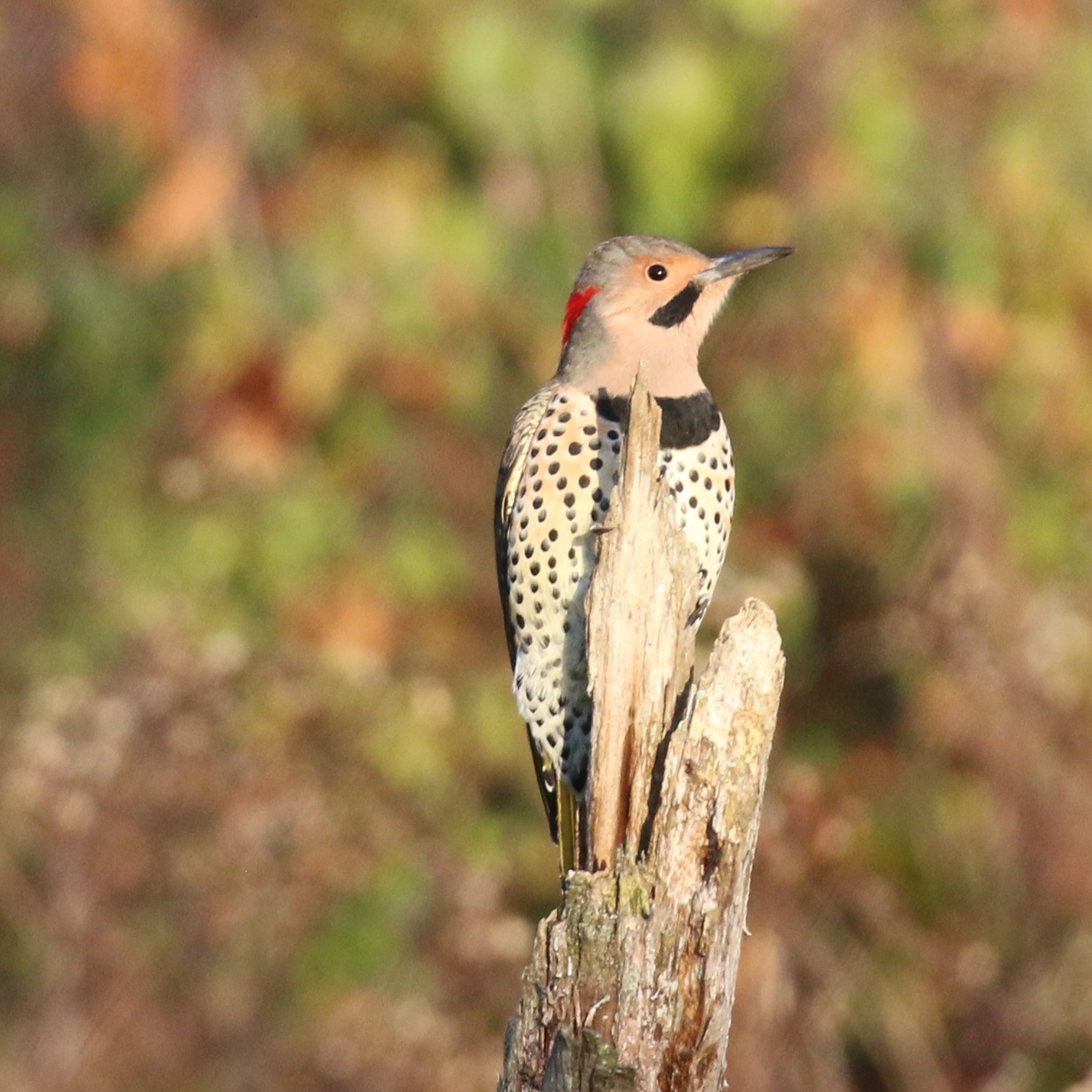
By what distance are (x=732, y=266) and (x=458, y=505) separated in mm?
3964

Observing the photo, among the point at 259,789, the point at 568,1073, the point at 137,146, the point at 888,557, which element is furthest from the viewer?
the point at 137,146

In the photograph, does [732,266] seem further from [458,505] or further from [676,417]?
[458,505]

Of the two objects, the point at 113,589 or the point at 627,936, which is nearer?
the point at 627,936

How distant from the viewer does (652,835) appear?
11.2 feet

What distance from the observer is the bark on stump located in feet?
10.8

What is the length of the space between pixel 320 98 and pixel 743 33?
93.7 inches

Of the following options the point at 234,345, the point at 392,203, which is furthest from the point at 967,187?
the point at 234,345

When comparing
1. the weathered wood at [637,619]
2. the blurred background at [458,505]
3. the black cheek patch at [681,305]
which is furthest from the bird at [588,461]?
the blurred background at [458,505]

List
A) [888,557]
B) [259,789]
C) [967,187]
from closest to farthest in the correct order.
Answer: [259,789]
[888,557]
[967,187]

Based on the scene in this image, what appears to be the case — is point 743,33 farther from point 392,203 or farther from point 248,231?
point 248,231

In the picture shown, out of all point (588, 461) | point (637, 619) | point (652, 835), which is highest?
point (588, 461)

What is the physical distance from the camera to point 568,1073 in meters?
3.21

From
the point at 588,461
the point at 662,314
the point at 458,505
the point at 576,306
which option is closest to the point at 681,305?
the point at 662,314

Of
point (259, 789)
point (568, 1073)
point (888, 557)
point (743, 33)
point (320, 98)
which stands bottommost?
point (568, 1073)
